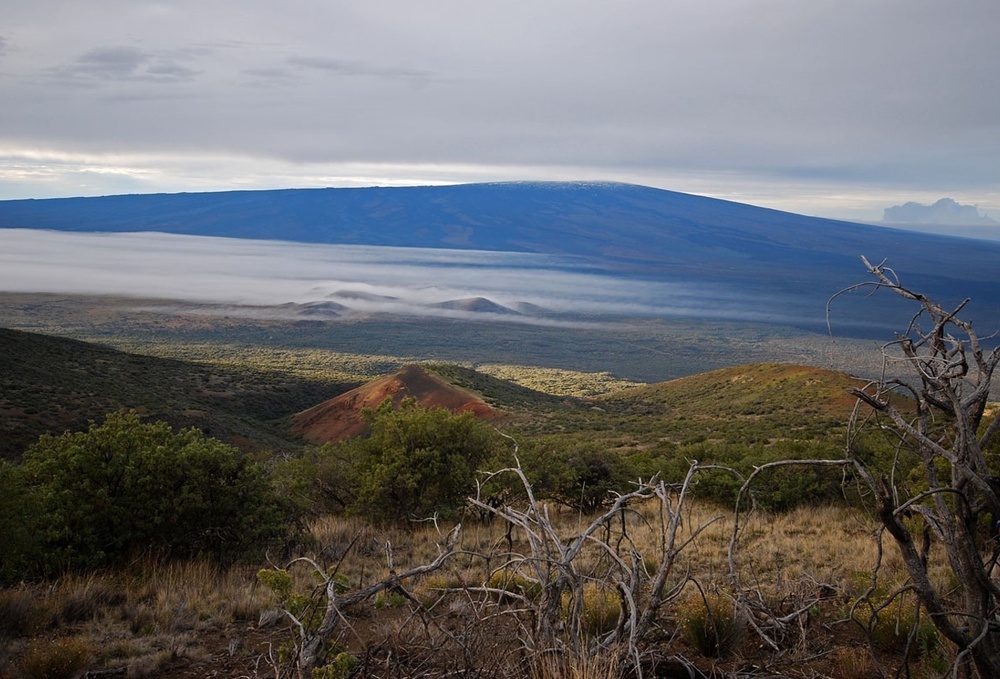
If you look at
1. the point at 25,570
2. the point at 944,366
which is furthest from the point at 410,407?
the point at 944,366

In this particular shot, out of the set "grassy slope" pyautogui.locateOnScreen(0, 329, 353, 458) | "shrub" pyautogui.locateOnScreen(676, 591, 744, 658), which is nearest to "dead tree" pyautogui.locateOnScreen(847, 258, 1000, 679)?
"shrub" pyautogui.locateOnScreen(676, 591, 744, 658)

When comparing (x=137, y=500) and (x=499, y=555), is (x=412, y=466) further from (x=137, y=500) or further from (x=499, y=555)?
(x=499, y=555)

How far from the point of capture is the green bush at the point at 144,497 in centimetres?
923

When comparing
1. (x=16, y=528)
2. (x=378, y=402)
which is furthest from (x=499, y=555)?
(x=378, y=402)

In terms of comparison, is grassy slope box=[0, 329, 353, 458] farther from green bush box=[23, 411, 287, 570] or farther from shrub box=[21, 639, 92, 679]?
shrub box=[21, 639, 92, 679]

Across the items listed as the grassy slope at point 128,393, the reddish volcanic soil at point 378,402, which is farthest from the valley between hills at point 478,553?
the grassy slope at point 128,393

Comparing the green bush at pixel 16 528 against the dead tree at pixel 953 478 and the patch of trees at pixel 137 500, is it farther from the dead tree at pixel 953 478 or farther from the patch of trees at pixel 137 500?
the dead tree at pixel 953 478

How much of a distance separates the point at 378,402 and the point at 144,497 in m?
41.9

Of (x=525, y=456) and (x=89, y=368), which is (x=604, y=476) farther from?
(x=89, y=368)

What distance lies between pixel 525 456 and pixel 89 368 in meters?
42.9

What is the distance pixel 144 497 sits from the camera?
9.64 metres

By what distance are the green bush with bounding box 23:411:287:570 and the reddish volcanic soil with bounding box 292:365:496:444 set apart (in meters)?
35.5

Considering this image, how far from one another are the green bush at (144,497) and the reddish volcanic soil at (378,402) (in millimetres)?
35521

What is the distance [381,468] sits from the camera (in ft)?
46.0
